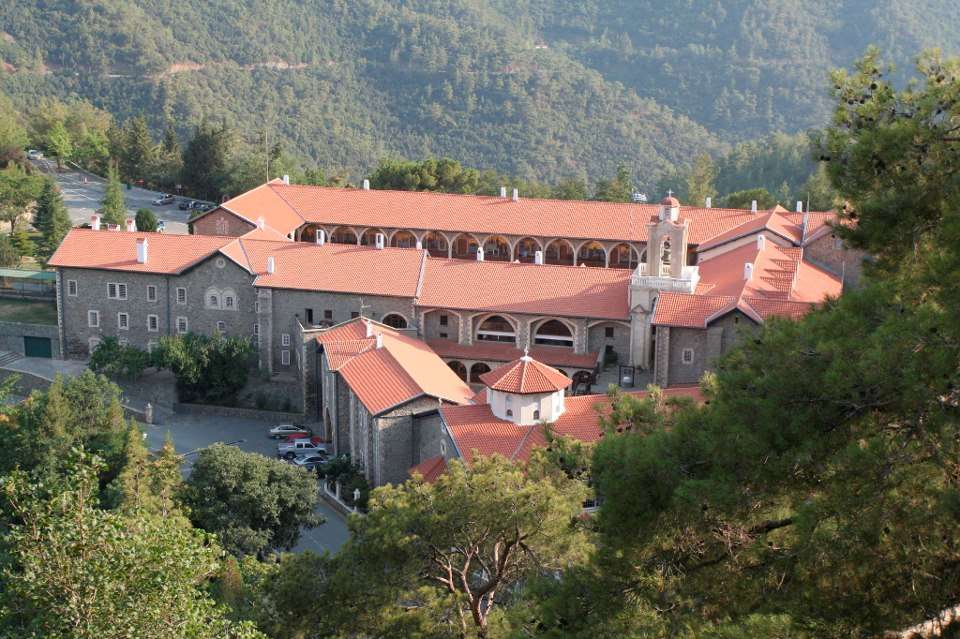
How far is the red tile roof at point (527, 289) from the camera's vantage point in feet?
164

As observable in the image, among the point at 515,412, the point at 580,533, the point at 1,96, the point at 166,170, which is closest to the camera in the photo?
the point at 580,533

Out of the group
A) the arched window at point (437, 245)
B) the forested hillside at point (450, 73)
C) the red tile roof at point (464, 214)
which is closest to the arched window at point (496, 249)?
the red tile roof at point (464, 214)

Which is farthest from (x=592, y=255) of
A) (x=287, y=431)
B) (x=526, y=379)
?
(x=526, y=379)

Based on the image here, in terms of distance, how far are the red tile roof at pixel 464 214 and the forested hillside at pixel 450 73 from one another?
55.1 metres

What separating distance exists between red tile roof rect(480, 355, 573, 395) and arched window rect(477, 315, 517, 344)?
12292 mm

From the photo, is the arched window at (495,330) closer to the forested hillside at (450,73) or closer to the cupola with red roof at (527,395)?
the cupola with red roof at (527,395)

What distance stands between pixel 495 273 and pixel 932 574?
37483 mm

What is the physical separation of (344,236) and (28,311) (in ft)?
48.9

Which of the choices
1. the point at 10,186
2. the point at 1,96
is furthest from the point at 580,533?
the point at 1,96

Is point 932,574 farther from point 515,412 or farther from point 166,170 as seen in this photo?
point 166,170

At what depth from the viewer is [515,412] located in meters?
38.0

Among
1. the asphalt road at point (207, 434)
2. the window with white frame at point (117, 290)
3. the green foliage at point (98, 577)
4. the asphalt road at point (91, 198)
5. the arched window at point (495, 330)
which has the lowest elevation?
the asphalt road at point (207, 434)

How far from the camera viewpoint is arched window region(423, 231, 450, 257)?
2477 inches

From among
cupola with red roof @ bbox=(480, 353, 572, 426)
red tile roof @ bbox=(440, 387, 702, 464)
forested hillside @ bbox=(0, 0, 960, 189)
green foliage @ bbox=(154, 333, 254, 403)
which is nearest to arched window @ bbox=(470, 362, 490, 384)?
green foliage @ bbox=(154, 333, 254, 403)
